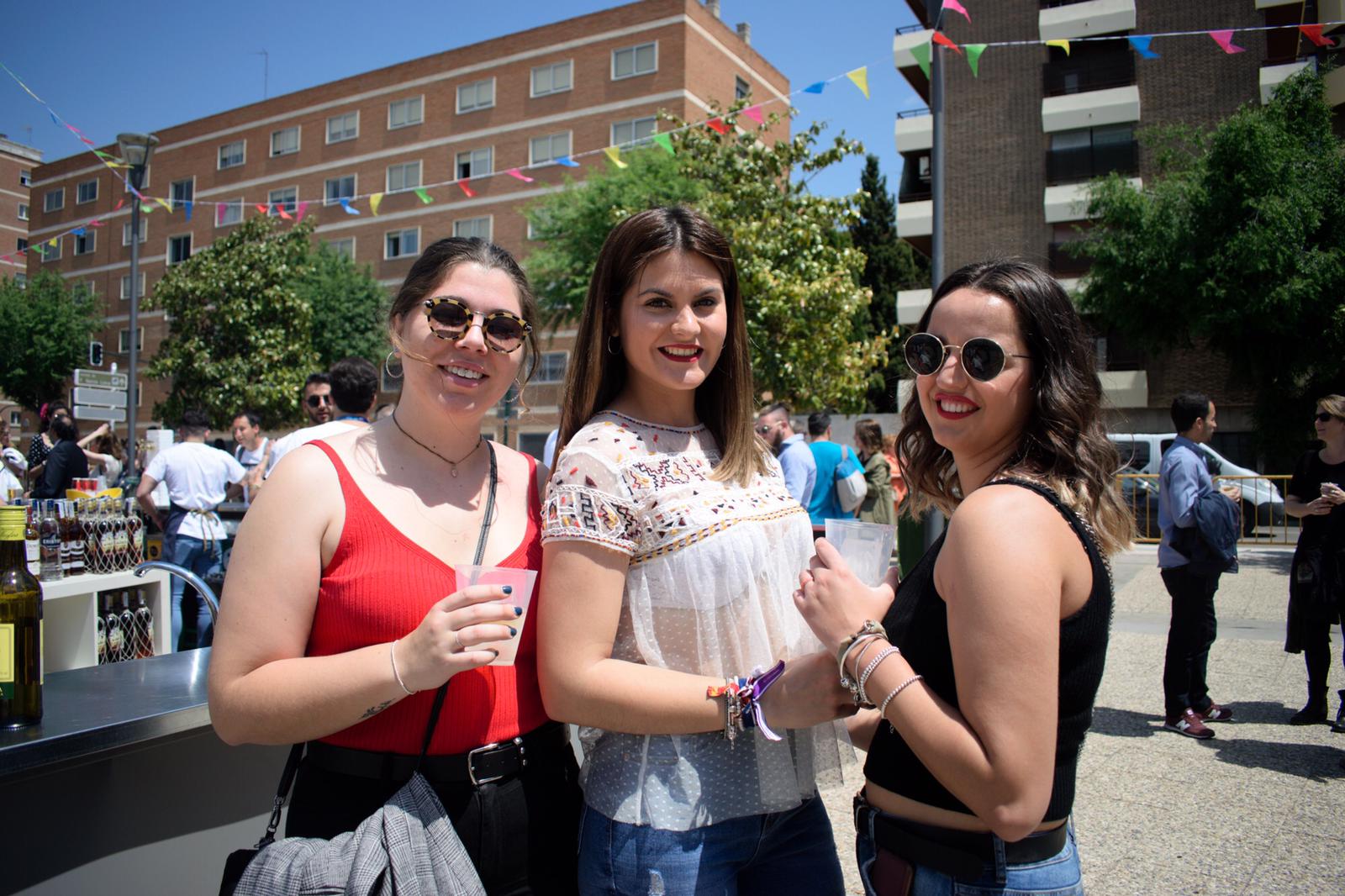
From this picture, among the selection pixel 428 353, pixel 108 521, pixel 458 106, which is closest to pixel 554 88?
pixel 458 106

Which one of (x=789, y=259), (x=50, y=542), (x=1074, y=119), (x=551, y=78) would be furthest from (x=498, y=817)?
(x=551, y=78)

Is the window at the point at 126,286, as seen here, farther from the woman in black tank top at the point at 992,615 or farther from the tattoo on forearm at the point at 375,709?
the woman in black tank top at the point at 992,615

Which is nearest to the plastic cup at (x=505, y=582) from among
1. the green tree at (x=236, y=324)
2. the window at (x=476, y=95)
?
the green tree at (x=236, y=324)

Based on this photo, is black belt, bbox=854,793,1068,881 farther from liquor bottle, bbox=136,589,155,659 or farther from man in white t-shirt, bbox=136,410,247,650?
man in white t-shirt, bbox=136,410,247,650

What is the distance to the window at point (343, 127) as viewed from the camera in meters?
38.0

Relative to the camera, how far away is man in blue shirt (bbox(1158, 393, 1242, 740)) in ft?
18.5

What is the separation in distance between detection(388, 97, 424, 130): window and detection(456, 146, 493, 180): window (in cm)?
300

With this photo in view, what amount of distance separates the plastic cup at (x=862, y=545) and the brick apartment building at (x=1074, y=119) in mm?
24964

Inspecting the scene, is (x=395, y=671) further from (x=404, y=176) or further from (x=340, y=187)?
(x=340, y=187)

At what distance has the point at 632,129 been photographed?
32375 millimetres

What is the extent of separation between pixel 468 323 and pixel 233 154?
4624cm

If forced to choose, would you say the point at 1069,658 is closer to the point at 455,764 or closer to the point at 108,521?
the point at 455,764

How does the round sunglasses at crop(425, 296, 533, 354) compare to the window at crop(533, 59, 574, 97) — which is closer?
the round sunglasses at crop(425, 296, 533, 354)

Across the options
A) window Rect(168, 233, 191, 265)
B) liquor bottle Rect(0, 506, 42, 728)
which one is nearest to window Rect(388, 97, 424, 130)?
window Rect(168, 233, 191, 265)
